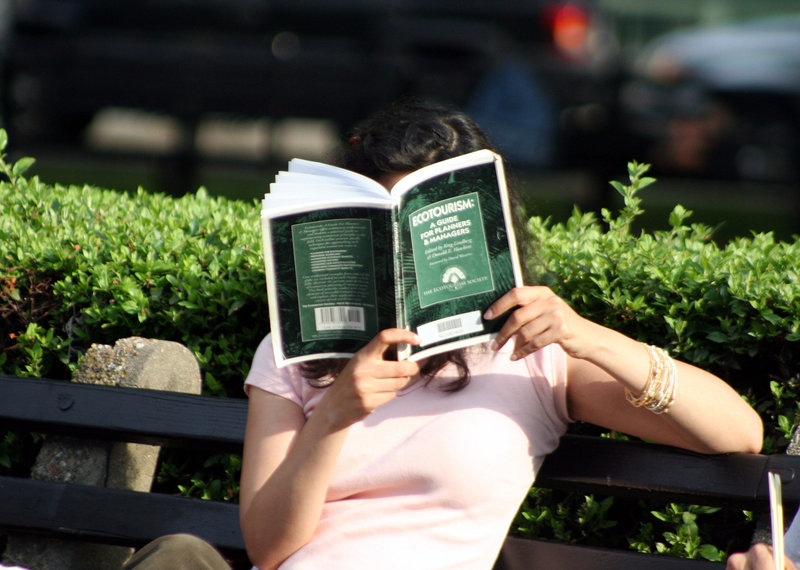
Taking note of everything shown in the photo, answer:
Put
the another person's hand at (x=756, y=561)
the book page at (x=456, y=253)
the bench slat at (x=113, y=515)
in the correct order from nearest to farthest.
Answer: the another person's hand at (x=756, y=561) → the book page at (x=456, y=253) → the bench slat at (x=113, y=515)

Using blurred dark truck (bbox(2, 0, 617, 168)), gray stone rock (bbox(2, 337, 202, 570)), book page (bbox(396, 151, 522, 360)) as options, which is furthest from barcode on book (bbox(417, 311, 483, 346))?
blurred dark truck (bbox(2, 0, 617, 168))

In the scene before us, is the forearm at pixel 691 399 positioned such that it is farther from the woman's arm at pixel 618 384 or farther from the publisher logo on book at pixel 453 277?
the publisher logo on book at pixel 453 277

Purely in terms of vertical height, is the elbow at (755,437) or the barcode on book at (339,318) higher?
the barcode on book at (339,318)

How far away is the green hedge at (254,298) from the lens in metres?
2.49

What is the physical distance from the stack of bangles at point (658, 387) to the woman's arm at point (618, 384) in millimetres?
10

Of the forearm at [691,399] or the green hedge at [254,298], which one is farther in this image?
the green hedge at [254,298]

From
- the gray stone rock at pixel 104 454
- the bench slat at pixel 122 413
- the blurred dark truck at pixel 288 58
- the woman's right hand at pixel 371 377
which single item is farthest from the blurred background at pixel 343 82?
the woman's right hand at pixel 371 377

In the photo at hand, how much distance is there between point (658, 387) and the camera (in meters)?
2.12

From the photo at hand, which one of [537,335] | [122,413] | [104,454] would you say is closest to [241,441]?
[122,413]

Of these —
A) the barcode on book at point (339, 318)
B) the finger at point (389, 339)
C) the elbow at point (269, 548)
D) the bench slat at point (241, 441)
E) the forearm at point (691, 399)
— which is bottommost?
the elbow at point (269, 548)

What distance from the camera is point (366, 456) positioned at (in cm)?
225

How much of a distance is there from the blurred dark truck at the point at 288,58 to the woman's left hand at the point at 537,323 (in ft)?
21.7

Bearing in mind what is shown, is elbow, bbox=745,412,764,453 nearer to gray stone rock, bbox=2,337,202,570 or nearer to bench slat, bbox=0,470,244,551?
bench slat, bbox=0,470,244,551

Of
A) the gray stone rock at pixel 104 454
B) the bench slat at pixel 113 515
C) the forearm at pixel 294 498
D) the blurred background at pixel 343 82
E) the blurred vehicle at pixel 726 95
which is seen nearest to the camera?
the forearm at pixel 294 498
